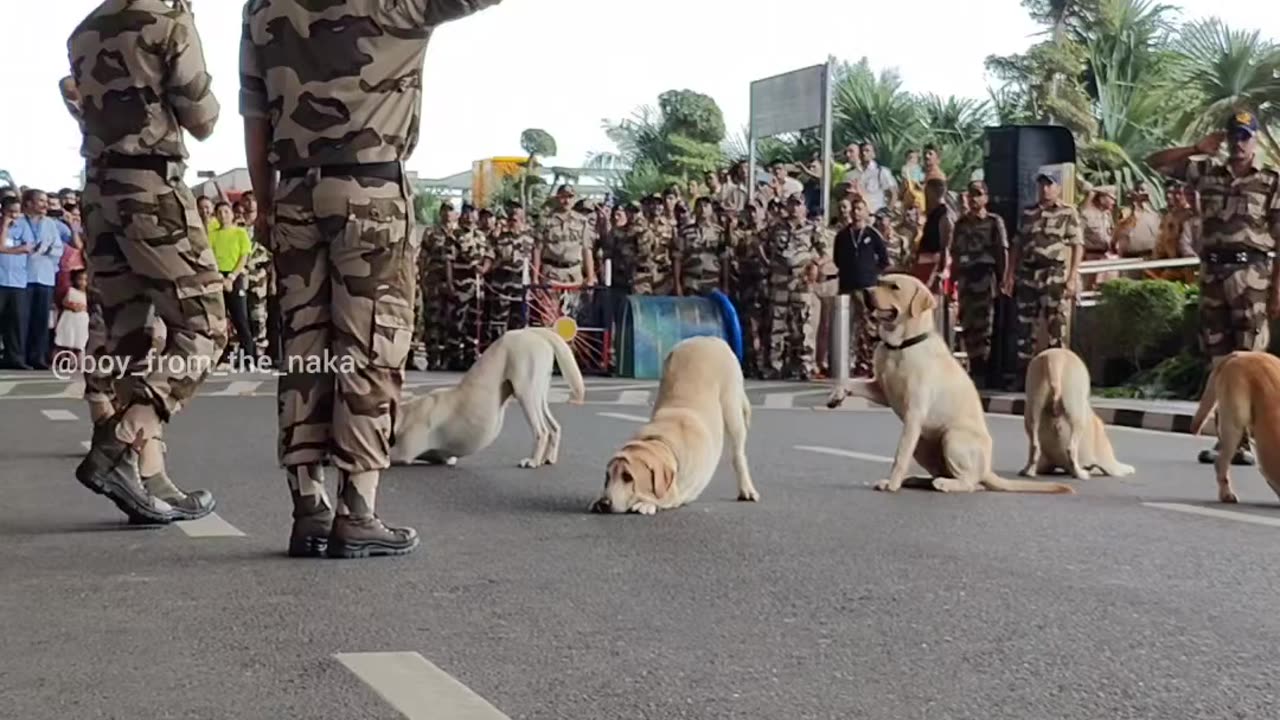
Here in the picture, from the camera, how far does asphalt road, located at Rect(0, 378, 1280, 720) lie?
4043 millimetres

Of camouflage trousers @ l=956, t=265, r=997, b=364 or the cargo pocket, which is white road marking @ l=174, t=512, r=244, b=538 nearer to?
the cargo pocket

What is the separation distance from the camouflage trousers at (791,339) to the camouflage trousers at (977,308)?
2.85 metres

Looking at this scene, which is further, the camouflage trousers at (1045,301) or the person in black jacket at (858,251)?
the person in black jacket at (858,251)

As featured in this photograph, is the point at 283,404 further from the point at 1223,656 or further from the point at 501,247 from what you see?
the point at 501,247

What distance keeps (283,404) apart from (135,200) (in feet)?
3.84

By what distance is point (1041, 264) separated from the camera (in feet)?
57.5

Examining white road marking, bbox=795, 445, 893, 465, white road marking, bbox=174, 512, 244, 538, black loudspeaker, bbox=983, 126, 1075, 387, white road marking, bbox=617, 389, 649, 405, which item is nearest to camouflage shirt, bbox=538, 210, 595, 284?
white road marking, bbox=617, 389, 649, 405

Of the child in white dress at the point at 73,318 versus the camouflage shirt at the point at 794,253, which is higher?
the camouflage shirt at the point at 794,253

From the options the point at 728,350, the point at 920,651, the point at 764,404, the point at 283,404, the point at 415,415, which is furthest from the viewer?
the point at 764,404

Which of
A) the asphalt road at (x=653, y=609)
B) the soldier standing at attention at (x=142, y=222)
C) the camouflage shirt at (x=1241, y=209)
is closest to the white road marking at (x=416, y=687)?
the asphalt road at (x=653, y=609)

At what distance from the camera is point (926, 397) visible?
8.84m

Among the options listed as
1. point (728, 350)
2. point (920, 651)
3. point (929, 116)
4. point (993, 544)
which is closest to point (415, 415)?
point (728, 350)

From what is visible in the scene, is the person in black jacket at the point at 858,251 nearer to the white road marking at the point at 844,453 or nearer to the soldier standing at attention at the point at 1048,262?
the soldier standing at attention at the point at 1048,262

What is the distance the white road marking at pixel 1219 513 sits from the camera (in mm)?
7707
